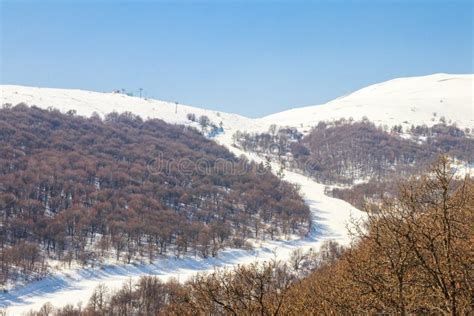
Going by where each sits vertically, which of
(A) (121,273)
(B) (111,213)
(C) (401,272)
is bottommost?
(A) (121,273)

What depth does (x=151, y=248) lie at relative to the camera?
123812mm

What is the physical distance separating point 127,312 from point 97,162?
428 ft

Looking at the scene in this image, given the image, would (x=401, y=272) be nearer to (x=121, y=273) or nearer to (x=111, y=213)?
(x=121, y=273)

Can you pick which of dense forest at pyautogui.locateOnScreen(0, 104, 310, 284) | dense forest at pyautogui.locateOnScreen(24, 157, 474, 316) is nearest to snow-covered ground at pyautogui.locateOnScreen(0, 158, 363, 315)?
dense forest at pyautogui.locateOnScreen(0, 104, 310, 284)

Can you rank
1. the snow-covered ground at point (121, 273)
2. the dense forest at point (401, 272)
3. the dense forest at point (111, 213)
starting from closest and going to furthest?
1. the dense forest at point (401, 272)
2. the snow-covered ground at point (121, 273)
3. the dense forest at point (111, 213)

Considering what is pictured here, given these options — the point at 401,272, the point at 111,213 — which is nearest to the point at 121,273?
the point at 111,213

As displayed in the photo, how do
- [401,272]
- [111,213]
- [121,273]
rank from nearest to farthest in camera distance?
[401,272], [121,273], [111,213]

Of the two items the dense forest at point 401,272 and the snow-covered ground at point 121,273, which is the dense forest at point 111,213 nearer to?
the snow-covered ground at point 121,273

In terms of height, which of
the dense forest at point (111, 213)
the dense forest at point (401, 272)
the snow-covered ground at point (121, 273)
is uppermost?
the dense forest at point (401, 272)

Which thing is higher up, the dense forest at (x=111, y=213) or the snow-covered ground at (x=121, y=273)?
the dense forest at (x=111, y=213)

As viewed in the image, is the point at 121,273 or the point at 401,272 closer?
the point at 401,272

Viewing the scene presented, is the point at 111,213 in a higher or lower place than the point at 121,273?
higher

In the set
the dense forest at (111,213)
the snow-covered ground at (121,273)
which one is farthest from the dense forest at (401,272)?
the dense forest at (111,213)

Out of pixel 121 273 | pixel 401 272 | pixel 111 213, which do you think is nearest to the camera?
pixel 401 272
